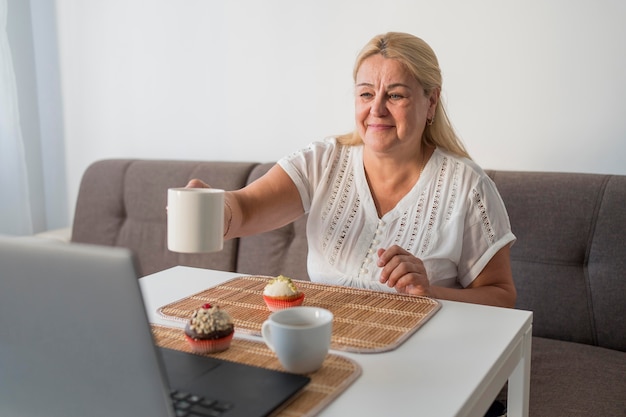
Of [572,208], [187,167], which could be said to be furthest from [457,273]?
[187,167]

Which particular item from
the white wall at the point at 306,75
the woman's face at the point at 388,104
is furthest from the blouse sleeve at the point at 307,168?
the white wall at the point at 306,75

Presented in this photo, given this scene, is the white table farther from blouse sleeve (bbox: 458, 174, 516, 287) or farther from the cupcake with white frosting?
blouse sleeve (bbox: 458, 174, 516, 287)

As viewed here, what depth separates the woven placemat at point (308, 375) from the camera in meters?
0.72

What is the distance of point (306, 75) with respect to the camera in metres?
2.26

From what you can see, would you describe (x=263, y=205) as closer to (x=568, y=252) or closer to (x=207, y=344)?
(x=207, y=344)

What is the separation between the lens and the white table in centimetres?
73

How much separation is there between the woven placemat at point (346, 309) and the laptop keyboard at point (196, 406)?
0.80 ft

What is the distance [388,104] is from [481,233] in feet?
1.24

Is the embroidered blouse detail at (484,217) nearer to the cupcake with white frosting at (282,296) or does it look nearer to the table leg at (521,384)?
the table leg at (521,384)

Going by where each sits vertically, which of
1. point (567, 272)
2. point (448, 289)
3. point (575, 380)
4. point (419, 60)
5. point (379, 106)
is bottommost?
point (575, 380)

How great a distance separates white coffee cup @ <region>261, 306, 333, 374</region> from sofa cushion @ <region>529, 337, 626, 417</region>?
72cm

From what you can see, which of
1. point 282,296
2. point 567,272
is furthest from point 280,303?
point 567,272

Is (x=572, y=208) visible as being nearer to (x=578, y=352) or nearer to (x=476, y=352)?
(x=578, y=352)

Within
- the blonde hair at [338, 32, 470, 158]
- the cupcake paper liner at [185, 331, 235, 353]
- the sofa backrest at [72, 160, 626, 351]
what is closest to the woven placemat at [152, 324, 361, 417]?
the cupcake paper liner at [185, 331, 235, 353]
